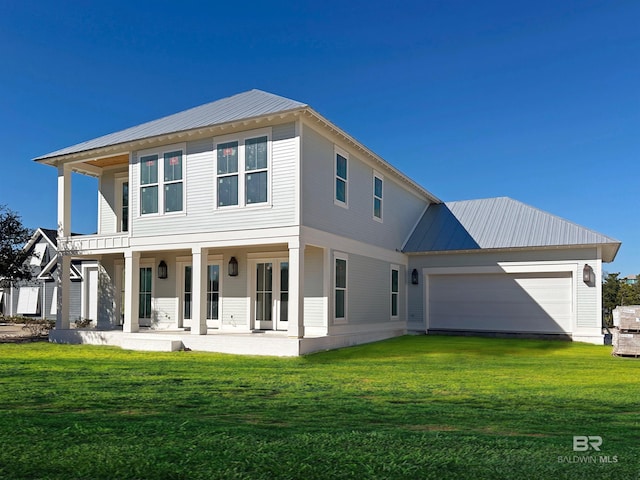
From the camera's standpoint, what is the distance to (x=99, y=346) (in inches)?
583

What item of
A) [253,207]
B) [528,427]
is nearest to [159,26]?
[253,207]

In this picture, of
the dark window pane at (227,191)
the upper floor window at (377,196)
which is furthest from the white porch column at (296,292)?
the upper floor window at (377,196)

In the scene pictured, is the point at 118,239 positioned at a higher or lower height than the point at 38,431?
higher

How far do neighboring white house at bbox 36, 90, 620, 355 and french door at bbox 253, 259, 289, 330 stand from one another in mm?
43

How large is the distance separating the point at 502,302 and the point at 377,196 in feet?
20.1

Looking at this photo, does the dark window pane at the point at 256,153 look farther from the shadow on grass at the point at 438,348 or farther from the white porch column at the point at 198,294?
the shadow on grass at the point at 438,348

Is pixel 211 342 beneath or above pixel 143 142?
beneath

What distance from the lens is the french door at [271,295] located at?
15.2 metres

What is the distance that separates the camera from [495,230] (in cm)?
1961

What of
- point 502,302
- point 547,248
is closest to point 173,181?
point 502,302

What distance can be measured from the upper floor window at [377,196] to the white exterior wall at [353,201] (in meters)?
0.22

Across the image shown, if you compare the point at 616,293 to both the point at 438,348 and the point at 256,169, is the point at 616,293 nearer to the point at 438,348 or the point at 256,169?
the point at 438,348

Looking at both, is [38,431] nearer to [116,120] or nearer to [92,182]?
[92,182]

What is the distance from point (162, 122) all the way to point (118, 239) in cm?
390
